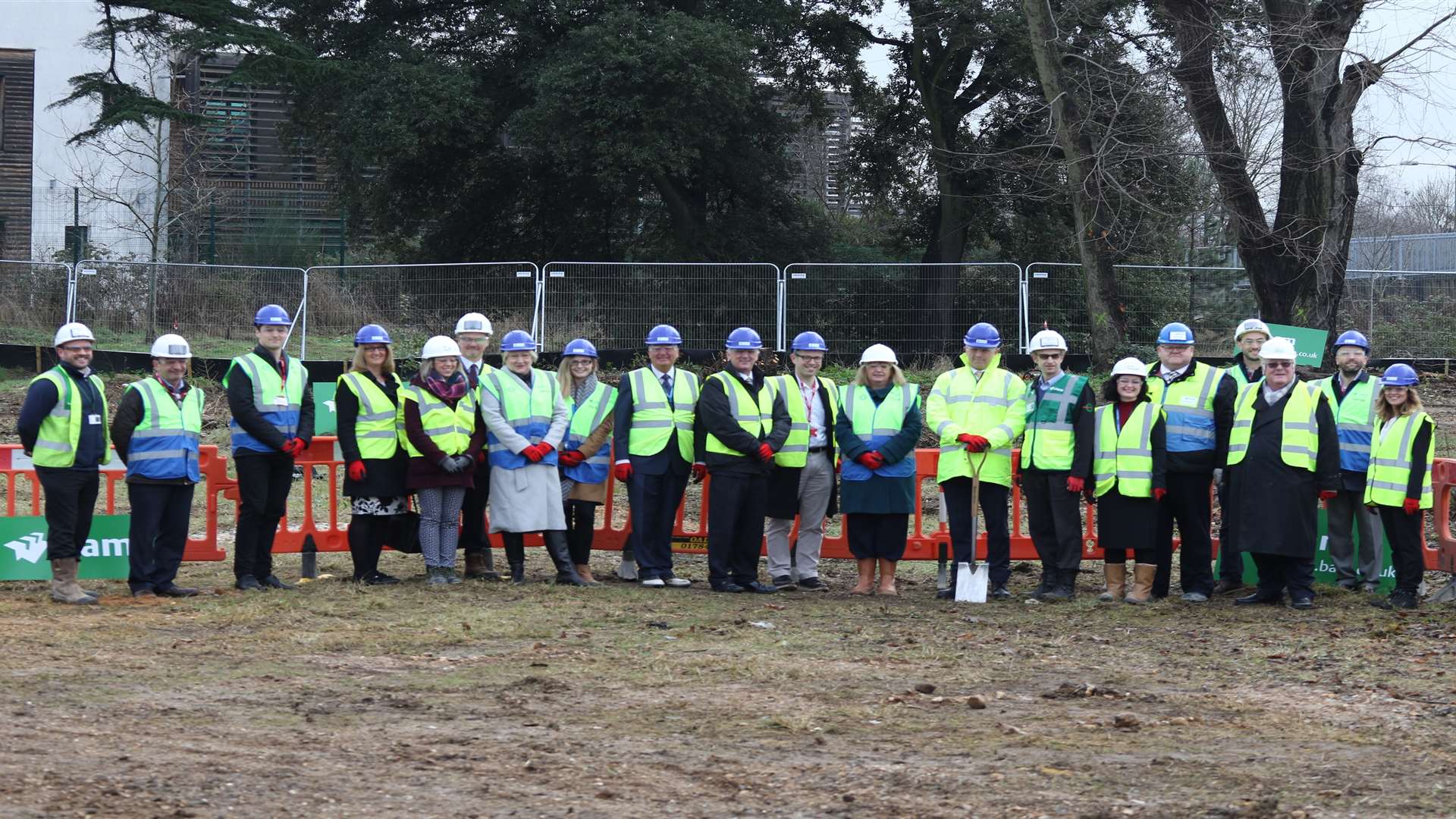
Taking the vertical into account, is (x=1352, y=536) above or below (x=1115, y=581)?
above

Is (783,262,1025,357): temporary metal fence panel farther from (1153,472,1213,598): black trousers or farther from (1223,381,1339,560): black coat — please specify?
(1223,381,1339,560): black coat

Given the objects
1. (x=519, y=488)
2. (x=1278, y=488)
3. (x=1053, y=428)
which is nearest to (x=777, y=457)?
(x=519, y=488)

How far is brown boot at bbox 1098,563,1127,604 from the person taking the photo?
11258 millimetres

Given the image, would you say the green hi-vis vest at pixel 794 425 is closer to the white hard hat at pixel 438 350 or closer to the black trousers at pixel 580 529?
the black trousers at pixel 580 529

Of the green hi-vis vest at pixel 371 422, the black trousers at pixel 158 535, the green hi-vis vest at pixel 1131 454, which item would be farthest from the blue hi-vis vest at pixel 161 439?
the green hi-vis vest at pixel 1131 454

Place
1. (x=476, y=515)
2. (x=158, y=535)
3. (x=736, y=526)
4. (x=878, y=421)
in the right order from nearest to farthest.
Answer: (x=158, y=535), (x=878, y=421), (x=736, y=526), (x=476, y=515)

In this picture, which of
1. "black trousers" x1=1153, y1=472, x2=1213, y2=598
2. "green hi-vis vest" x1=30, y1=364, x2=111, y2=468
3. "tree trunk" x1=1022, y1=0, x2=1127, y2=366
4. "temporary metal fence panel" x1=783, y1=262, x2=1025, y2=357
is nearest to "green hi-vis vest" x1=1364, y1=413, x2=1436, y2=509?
"black trousers" x1=1153, y1=472, x2=1213, y2=598

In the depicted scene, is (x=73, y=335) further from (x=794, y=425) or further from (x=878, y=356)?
(x=878, y=356)

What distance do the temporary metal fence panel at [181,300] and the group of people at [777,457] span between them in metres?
12.1

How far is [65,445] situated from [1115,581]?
23.3 ft

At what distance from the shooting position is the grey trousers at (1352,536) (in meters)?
11.4

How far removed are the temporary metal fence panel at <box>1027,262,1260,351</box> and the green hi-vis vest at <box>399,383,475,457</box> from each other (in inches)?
488

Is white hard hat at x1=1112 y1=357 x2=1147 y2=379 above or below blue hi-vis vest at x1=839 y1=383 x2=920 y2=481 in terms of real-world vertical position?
above

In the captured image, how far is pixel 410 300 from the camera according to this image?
2284 cm
